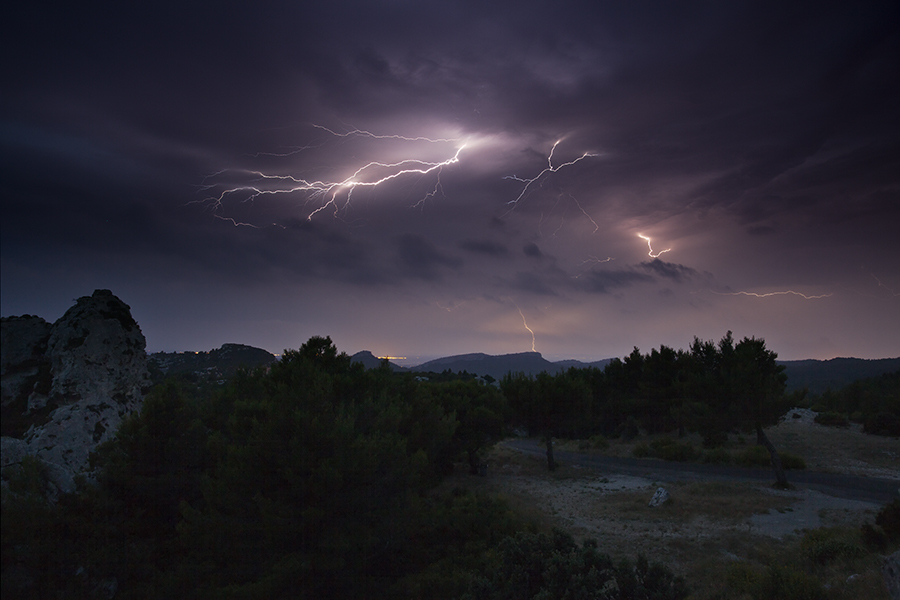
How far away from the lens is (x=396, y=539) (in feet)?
33.0

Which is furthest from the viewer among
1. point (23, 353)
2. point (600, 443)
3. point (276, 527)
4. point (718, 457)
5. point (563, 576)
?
point (600, 443)

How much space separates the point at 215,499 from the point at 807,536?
17060 millimetres

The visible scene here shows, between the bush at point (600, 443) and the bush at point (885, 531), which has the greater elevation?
the bush at point (885, 531)

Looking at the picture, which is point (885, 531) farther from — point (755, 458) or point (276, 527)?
point (755, 458)

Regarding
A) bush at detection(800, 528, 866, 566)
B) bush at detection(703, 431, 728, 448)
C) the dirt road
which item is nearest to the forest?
bush at detection(800, 528, 866, 566)

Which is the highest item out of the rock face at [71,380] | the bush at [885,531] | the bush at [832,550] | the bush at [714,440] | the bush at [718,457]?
the rock face at [71,380]

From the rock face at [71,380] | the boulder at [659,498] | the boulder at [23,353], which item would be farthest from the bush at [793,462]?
the boulder at [23,353]

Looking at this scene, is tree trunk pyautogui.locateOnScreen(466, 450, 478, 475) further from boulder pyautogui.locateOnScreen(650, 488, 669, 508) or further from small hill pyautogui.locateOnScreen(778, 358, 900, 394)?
small hill pyautogui.locateOnScreen(778, 358, 900, 394)

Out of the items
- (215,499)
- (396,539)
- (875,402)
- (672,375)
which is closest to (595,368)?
(672,375)

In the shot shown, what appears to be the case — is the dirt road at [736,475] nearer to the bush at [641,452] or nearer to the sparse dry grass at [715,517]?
the bush at [641,452]

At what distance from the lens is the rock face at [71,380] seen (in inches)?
293

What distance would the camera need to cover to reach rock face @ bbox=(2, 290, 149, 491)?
7.43 metres

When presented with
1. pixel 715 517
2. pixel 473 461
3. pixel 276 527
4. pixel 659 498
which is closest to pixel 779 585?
pixel 715 517

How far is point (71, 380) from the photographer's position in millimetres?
8781
